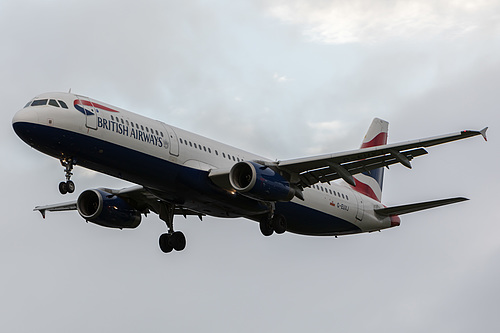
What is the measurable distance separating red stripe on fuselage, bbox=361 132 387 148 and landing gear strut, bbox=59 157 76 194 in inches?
830

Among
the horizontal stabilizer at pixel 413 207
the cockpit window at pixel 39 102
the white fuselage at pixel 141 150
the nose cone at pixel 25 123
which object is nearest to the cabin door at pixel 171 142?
the white fuselage at pixel 141 150

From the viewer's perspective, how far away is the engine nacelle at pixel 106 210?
147 ft

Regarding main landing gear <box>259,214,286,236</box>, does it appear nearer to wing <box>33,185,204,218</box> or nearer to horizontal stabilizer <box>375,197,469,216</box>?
wing <box>33,185,204,218</box>

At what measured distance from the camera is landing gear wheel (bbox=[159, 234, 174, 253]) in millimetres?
45281

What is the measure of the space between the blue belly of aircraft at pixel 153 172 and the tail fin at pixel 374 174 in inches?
274

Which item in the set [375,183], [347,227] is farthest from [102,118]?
[375,183]

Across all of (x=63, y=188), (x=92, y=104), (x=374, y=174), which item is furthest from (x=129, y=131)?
(x=374, y=174)

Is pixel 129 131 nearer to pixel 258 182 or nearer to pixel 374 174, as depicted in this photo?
pixel 258 182

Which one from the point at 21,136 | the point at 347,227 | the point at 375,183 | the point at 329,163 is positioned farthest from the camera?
the point at 375,183

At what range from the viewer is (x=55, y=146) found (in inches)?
1452

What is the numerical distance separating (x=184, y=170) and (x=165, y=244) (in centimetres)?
690

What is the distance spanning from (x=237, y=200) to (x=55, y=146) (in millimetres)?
8679

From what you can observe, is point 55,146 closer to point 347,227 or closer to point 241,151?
point 241,151

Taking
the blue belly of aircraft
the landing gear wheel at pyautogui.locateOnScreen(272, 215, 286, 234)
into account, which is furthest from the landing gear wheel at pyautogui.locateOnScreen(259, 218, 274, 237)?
the blue belly of aircraft
